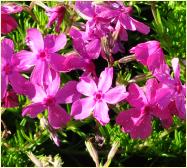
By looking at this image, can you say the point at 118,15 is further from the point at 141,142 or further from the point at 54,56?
the point at 141,142

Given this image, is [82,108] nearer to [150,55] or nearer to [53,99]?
[53,99]

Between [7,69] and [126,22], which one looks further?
[126,22]

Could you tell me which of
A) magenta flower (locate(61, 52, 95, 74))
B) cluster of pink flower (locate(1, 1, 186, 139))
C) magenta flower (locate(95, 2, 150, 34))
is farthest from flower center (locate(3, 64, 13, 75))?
magenta flower (locate(95, 2, 150, 34))

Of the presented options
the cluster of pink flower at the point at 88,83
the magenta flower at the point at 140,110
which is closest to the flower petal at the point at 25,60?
the cluster of pink flower at the point at 88,83

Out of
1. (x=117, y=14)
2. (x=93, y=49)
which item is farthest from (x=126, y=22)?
(x=93, y=49)

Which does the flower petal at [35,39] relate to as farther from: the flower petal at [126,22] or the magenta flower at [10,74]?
the flower petal at [126,22]
